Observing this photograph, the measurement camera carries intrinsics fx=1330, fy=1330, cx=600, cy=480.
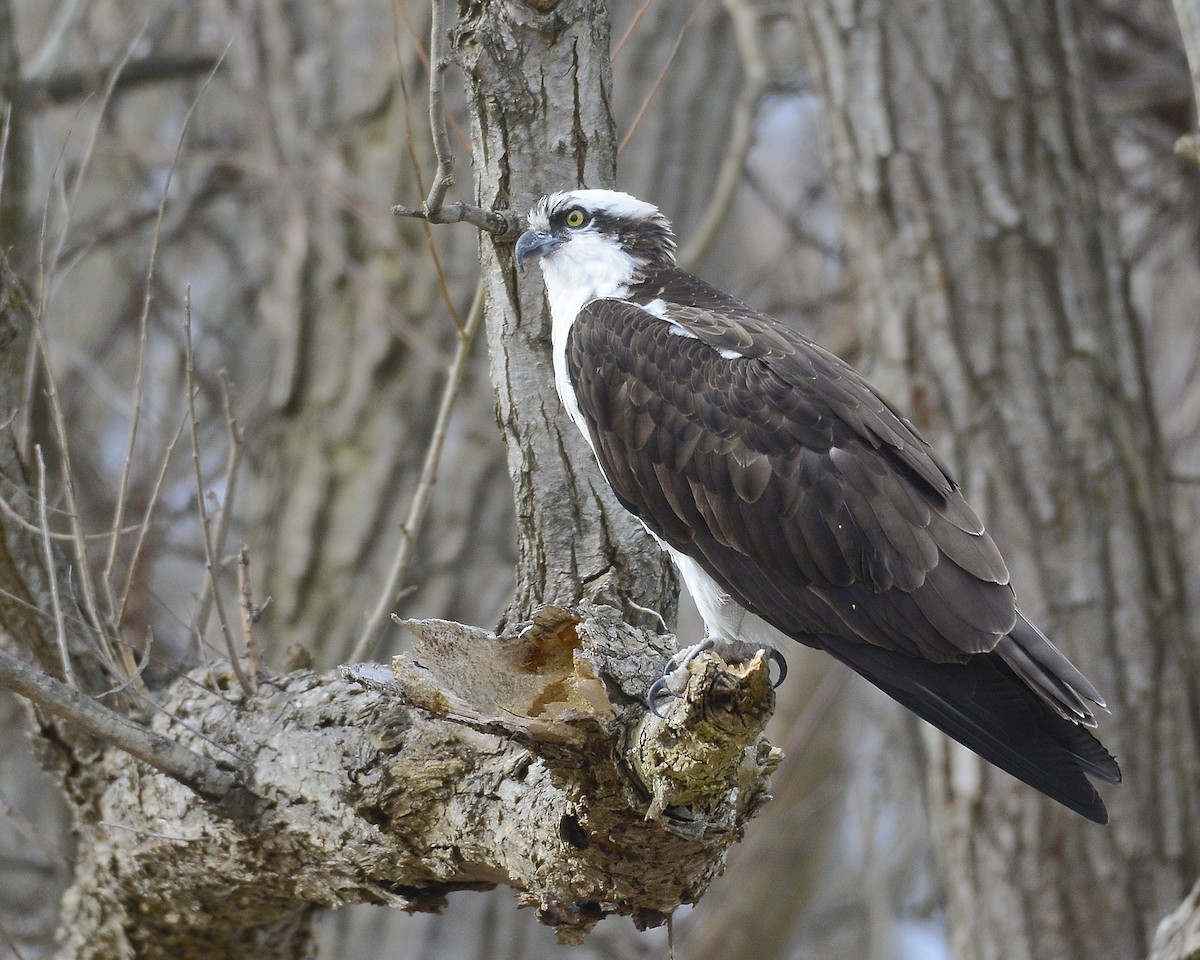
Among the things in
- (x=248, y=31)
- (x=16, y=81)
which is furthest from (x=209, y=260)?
(x=16, y=81)

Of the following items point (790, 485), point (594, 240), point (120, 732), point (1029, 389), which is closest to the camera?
point (120, 732)

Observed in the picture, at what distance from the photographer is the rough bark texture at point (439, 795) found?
2.77 m

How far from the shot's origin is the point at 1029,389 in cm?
551

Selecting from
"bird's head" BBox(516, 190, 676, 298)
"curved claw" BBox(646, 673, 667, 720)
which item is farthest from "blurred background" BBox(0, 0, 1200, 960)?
"curved claw" BBox(646, 673, 667, 720)

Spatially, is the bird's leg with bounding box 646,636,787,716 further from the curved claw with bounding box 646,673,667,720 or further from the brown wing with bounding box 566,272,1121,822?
the brown wing with bounding box 566,272,1121,822

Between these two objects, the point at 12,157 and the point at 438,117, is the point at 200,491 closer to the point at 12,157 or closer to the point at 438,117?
the point at 438,117

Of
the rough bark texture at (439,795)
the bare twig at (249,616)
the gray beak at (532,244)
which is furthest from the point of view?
the gray beak at (532,244)

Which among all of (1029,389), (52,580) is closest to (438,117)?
(52,580)

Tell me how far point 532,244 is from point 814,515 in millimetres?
1105

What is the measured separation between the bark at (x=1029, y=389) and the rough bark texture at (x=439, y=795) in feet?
8.93

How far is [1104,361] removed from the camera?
18.3 feet

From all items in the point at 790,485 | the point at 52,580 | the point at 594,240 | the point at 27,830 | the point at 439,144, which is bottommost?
the point at 27,830

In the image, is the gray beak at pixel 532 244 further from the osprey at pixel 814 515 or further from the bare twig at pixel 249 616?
the bare twig at pixel 249 616

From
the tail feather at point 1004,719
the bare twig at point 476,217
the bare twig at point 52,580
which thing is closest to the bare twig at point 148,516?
the bare twig at point 52,580
